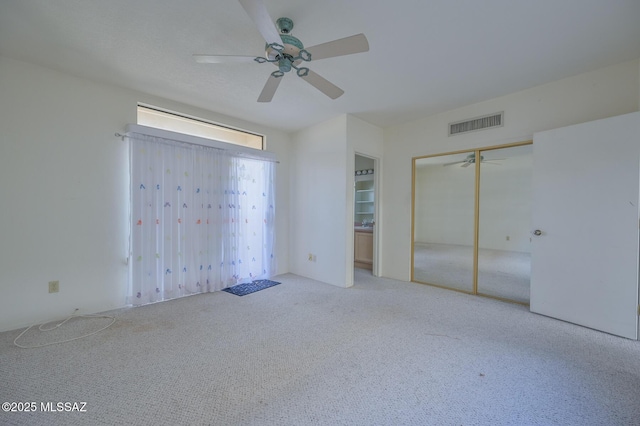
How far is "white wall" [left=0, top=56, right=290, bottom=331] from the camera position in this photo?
7.48 ft

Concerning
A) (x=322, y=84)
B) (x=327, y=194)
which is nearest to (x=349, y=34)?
(x=322, y=84)

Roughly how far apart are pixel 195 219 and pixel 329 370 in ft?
8.26

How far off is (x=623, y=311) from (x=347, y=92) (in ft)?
11.2

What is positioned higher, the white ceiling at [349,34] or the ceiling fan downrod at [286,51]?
the white ceiling at [349,34]

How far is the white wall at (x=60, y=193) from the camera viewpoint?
2279mm

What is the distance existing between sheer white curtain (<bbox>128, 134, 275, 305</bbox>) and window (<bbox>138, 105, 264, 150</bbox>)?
34 centimetres

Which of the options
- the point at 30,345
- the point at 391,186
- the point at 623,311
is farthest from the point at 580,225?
the point at 30,345

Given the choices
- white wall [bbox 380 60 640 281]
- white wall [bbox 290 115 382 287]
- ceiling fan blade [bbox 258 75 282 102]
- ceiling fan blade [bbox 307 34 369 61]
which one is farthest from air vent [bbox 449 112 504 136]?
ceiling fan blade [bbox 258 75 282 102]

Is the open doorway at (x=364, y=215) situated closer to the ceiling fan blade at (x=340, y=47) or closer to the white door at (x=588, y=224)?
the white door at (x=588, y=224)

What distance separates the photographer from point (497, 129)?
3.12 meters

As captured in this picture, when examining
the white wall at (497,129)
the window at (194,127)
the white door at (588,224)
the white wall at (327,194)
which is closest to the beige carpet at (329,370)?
the white door at (588,224)

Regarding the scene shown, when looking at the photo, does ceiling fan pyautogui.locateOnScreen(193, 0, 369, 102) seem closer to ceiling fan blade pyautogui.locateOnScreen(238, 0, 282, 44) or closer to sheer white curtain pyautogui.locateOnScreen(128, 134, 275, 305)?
ceiling fan blade pyautogui.locateOnScreen(238, 0, 282, 44)

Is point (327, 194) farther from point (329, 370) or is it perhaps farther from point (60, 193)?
point (60, 193)

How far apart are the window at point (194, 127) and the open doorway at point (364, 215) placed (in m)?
2.01
